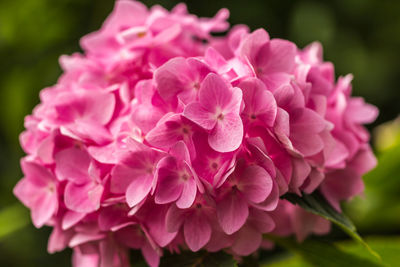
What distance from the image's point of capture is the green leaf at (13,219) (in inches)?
52.2

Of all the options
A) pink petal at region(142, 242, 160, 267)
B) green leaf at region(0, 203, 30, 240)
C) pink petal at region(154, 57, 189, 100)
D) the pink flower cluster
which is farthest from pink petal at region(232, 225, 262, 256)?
green leaf at region(0, 203, 30, 240)

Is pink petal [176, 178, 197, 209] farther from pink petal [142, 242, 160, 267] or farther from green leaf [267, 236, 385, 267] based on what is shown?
green leaf [267, 236, 385, 267]

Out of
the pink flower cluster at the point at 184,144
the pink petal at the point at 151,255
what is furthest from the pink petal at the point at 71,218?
the pink petal at the point at 151,255

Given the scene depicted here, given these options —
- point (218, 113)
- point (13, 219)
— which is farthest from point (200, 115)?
point (13, 219)

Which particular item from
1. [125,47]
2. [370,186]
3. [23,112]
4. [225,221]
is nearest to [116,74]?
[125,47]

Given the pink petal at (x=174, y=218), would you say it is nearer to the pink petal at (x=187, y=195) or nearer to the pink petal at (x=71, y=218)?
the pink petal at (x=187, y=195)

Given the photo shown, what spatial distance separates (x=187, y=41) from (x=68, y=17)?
979 mm

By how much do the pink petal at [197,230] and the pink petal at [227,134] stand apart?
0.12 metres

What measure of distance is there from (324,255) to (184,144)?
37 centimetres

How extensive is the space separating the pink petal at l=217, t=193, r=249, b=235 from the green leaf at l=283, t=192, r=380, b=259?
77mm

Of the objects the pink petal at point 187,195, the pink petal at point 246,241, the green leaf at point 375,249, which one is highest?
the pink petal at point 187,195

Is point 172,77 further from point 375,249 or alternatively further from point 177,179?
point 375,249

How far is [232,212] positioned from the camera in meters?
0.69

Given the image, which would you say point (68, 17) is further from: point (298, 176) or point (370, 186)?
point (298, 176)
